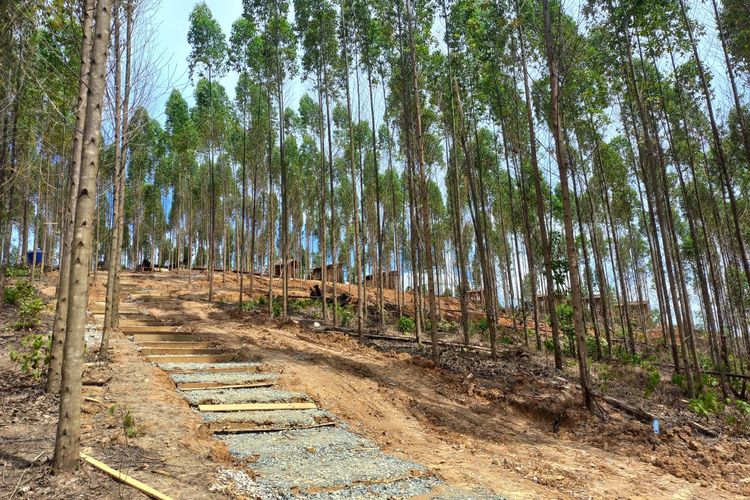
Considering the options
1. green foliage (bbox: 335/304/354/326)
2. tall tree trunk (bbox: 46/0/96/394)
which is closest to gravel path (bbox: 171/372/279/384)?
tall tree trunk (bbox: 46/0/96/394)

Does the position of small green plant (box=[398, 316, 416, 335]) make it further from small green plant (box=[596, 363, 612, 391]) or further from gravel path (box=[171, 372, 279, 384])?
gravel path (box=[171, 372, 279, 384])

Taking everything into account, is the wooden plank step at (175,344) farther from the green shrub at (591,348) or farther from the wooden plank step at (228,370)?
the green shrub at (591,348)

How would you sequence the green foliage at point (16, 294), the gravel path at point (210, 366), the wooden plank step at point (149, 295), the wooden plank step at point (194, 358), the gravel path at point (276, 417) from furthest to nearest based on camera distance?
the wooden plank step at point (149, 295)
the green foliage at point (16, 294)
the wooden plank step at point (194, 358)
the gravel path at point (210, 366)
the gravel path at point (276, 417)

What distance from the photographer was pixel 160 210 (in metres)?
31.3

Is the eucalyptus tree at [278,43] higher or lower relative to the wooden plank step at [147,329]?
higher

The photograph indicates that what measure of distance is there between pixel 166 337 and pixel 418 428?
6.81 metres

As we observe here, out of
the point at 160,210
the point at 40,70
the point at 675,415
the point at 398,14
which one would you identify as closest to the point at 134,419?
the point at 40,70

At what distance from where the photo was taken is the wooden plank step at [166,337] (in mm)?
10298

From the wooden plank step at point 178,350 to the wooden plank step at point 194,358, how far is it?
0.81 ft

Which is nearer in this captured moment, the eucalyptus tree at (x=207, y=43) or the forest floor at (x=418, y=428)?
the forest floor at (x=418, y=428)

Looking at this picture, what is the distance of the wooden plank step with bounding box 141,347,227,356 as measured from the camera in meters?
9.02

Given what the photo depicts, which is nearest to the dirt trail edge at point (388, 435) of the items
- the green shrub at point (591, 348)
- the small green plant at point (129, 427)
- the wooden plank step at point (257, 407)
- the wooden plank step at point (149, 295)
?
the wooden plank step at point (257, 407)

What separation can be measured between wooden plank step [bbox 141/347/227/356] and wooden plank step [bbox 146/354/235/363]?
25 centimetres

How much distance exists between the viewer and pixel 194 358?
29.4 feet
